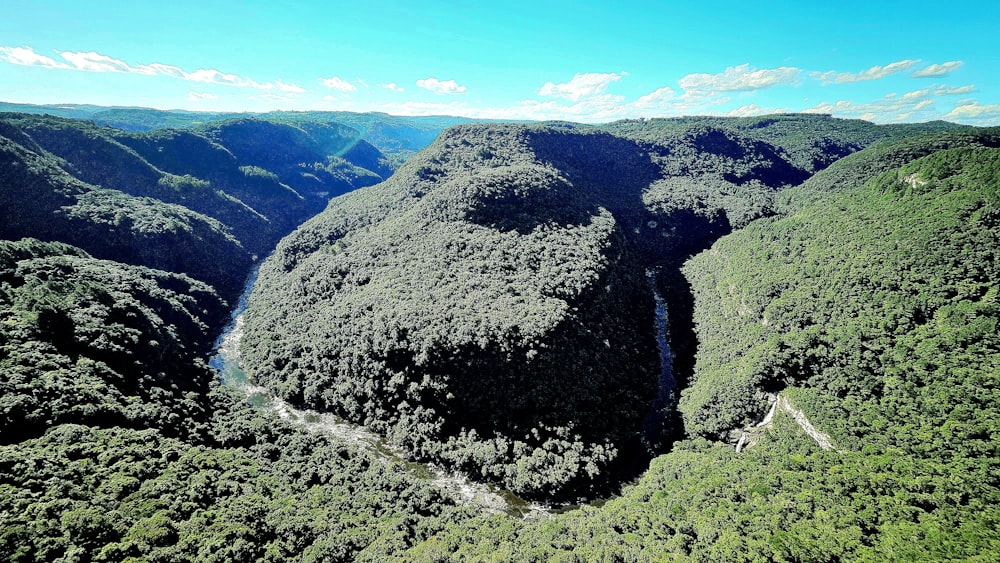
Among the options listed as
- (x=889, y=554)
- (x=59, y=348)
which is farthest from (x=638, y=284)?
(x=59, y=348)

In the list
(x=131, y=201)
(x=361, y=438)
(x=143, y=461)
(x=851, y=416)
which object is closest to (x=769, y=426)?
(x=851, y=416)

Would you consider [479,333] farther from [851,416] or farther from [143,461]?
[851,416]

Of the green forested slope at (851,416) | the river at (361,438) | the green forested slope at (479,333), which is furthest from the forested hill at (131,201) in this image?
the green forested slope at (851,416)

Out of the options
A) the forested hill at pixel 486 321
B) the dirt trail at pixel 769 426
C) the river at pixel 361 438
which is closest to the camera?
the dirt trail at pixel 769 426

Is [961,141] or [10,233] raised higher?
[961,141]

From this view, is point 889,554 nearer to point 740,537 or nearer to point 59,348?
point 740,537

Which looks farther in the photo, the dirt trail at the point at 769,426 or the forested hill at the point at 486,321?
the forested hill at the point at 486,321

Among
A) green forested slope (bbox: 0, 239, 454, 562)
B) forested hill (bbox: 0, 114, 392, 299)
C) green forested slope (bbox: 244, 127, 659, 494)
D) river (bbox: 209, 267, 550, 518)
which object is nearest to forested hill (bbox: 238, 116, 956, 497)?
green forested slope (bbox: 244, 127, 659, 494)

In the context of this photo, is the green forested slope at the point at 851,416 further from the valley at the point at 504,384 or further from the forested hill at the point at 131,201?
the forested hill at the point at 131,201
